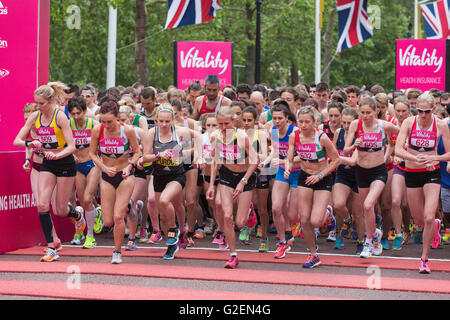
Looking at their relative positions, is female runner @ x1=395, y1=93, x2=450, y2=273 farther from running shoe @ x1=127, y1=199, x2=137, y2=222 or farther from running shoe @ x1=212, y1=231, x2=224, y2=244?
running shoe @ x1=127, y1=199, x2=137, y2=222

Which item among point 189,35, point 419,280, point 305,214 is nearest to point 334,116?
point 305,214

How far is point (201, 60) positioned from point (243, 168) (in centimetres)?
742

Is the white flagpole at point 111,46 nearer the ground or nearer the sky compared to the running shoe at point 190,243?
nearer the sky

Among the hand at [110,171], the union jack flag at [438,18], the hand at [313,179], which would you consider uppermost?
the union jack flag at [438,18]

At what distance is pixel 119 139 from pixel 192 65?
7.54 meters

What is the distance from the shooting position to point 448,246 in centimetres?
1230

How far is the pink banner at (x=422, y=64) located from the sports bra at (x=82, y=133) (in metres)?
9.46

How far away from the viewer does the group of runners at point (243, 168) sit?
1030 centimetres

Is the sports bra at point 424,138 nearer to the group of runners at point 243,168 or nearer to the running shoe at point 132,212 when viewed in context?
the group of runners at point 243,168

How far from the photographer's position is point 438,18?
24438 millimetres

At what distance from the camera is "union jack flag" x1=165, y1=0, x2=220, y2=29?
19.8 m

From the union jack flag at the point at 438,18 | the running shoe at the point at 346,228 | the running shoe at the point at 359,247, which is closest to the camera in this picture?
the running shoe at the point at 359,247

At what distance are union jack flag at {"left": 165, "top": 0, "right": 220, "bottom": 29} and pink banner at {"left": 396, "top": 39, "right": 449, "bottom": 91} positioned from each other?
4527mm

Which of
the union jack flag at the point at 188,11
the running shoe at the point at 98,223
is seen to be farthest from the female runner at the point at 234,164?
the union jack flag at the point at 188,11
